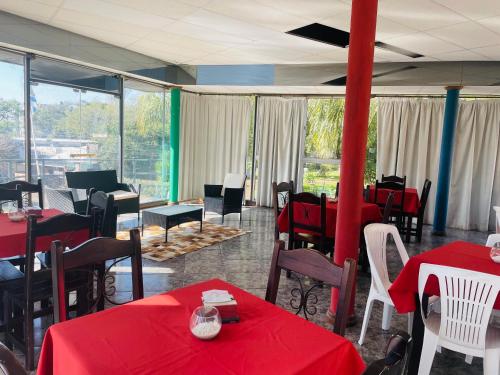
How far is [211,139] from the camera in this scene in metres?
8.84

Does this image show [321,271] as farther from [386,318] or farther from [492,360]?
[386,318]

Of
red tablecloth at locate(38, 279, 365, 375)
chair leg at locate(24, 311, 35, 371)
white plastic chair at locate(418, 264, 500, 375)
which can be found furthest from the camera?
chair leg at locate(24, 311, 35, 371)

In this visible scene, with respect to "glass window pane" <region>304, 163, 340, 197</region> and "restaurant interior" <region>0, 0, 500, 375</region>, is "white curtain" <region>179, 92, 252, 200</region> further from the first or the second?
"glass window pane" <region>304, 163, 340, 197</region>

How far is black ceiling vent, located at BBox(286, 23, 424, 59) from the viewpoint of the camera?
4430 millimetres

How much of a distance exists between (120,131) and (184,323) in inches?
233

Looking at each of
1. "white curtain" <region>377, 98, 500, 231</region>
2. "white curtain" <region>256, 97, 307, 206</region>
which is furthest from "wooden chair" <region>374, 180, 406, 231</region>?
"white curtain" <region>256, 97, 307, 206</region>

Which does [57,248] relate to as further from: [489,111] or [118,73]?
[489,111]

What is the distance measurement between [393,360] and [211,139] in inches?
326

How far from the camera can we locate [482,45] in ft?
15.6

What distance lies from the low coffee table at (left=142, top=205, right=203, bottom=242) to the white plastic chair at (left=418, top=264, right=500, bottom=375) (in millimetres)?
3576

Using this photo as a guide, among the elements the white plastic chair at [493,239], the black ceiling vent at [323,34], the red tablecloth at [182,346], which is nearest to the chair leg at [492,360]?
the red tablecloth at [182,346]

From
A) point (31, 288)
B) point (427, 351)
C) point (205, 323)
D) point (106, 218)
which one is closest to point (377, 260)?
point (427, 351)

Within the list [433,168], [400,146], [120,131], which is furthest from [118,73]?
[433,168]

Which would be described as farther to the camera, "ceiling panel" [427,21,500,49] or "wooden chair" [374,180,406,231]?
"wooden chair" [374,180,406,231]
